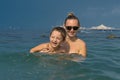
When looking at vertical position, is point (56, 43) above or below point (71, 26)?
below

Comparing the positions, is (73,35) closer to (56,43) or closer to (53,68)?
(56,43)

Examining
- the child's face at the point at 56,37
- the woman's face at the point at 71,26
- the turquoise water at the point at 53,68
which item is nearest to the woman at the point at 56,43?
the child's face at the point at 56,37

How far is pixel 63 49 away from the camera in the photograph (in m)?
8.41

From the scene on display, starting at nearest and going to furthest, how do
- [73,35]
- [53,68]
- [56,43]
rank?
[53,68]
[56,43]
[73,35]

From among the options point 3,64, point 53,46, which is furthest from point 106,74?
point 3,64

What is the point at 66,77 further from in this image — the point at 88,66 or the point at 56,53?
the point at 56,53

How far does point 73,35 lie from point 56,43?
76 centimetres

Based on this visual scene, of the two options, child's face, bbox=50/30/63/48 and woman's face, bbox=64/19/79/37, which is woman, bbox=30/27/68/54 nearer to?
child's face, bbox=50/30/63/48

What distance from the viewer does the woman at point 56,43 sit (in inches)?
303

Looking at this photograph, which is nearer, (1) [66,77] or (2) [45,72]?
(1) [66,77]

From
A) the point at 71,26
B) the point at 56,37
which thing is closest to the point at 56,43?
the point at 56,37

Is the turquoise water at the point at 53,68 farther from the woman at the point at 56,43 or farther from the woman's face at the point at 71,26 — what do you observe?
the woman's face at the point at 71,26

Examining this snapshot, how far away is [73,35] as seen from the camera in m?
8.41

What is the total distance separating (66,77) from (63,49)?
90.7 inches
